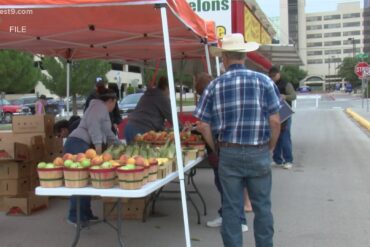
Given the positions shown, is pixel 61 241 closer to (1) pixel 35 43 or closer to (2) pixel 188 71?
(1) pixel 35 43

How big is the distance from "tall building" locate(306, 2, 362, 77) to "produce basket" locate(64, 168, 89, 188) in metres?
161

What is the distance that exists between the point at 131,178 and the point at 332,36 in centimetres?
17222

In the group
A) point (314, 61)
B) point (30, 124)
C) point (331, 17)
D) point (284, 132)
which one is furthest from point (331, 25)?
point (30, 124)

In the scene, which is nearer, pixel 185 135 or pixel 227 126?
pixel 227 126

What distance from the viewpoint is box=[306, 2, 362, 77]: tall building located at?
162250 mm

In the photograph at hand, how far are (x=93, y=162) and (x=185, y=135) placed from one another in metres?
2.19

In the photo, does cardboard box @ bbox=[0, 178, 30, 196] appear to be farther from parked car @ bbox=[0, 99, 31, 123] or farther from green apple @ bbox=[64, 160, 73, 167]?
parked car @ bbox=[0, 99, 31, 123]

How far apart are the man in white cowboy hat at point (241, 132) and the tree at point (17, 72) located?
3594cm

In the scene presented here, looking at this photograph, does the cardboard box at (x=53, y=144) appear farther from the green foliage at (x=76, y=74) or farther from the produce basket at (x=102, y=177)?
the green foliage at (x=76, y=74)

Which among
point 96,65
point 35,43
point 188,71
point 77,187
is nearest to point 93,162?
point 77,187

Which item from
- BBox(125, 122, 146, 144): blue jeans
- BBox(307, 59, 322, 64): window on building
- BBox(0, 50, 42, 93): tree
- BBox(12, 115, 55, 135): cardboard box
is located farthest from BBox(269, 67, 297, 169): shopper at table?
BBox(307, 59, 322, 64): window on building

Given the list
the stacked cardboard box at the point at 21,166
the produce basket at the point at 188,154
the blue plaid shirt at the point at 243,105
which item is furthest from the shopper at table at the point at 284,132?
the blue plaid shirt at the point at 243,105

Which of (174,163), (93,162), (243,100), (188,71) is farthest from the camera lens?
(188,71)

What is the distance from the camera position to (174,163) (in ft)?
17.7
